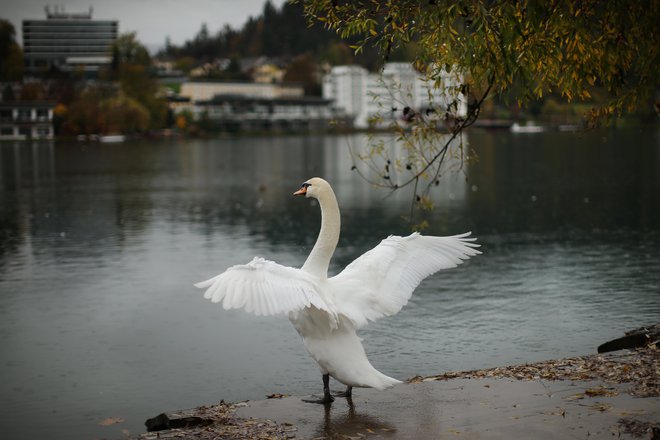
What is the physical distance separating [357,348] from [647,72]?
174 inches

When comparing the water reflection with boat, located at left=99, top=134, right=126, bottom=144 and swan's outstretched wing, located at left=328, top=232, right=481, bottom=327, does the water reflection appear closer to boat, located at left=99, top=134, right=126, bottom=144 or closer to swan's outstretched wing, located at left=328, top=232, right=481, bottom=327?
swan's outstretched wing, located at left=328, top=232, right=481, bottom=327

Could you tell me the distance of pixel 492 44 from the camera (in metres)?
10.4

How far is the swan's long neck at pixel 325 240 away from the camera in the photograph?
8805 millimetres

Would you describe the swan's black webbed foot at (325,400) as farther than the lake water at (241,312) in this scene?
No

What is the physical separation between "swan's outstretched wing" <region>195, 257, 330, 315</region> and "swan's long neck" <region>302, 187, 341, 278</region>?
2.70 feet

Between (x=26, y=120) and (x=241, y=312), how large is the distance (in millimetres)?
147470

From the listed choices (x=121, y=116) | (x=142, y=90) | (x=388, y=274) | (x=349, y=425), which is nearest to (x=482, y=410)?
(x=349, y=425)

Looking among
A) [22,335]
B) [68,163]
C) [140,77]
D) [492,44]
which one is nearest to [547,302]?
[492,44]

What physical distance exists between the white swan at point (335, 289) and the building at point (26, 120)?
5803 inches

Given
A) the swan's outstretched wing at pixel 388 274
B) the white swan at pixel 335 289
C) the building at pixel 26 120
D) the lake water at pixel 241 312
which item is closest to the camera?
the white swan at pixel 335 289

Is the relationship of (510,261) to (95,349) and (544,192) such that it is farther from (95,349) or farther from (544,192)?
(544,192)

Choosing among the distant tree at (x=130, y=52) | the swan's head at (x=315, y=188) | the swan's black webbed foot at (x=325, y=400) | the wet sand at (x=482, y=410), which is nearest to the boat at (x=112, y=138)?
the distant tree at (x=130, y=52)

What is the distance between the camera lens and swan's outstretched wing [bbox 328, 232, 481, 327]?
864 cm

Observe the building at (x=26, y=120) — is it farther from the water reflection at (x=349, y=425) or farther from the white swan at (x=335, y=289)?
the water reflection at (x=349, y=425)
